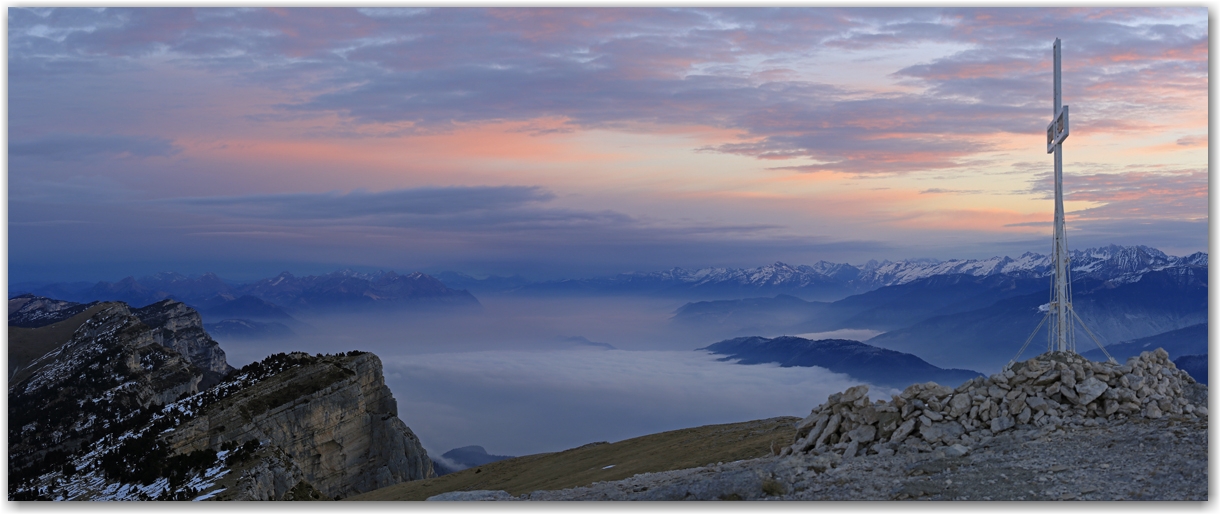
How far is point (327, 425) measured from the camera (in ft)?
151

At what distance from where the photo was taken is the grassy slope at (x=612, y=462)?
2120 cm

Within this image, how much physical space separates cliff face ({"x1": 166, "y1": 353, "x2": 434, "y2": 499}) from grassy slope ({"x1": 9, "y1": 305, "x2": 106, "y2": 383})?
25877mm

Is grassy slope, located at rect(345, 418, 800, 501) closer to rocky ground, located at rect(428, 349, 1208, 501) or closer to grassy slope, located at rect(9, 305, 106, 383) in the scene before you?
rocky ground, located at rect(428, 349, 1208, 501)

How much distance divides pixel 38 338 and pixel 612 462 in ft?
219

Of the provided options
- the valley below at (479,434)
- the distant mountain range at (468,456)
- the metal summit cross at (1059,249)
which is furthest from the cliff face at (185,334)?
the metal summit cross at (1059,249)

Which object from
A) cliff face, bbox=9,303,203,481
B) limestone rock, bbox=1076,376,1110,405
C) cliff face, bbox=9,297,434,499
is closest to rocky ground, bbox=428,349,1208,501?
limestone rock, bbox=1076,376,1110,405

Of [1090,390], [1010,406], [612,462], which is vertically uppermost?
[1090,390]

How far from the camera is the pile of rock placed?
15.0m

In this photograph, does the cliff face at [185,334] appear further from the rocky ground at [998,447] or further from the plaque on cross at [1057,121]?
the plaque on cross at [1057,121]

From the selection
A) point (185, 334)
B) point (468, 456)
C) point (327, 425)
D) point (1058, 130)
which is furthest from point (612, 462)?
point (185, 334)

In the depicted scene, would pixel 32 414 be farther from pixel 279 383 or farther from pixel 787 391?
pixel 787 391

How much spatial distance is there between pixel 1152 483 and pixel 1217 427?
238cm

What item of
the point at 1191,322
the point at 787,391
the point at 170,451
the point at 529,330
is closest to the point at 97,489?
the point at 170,451

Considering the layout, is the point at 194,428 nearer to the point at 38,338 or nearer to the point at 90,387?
the point at 90,387
